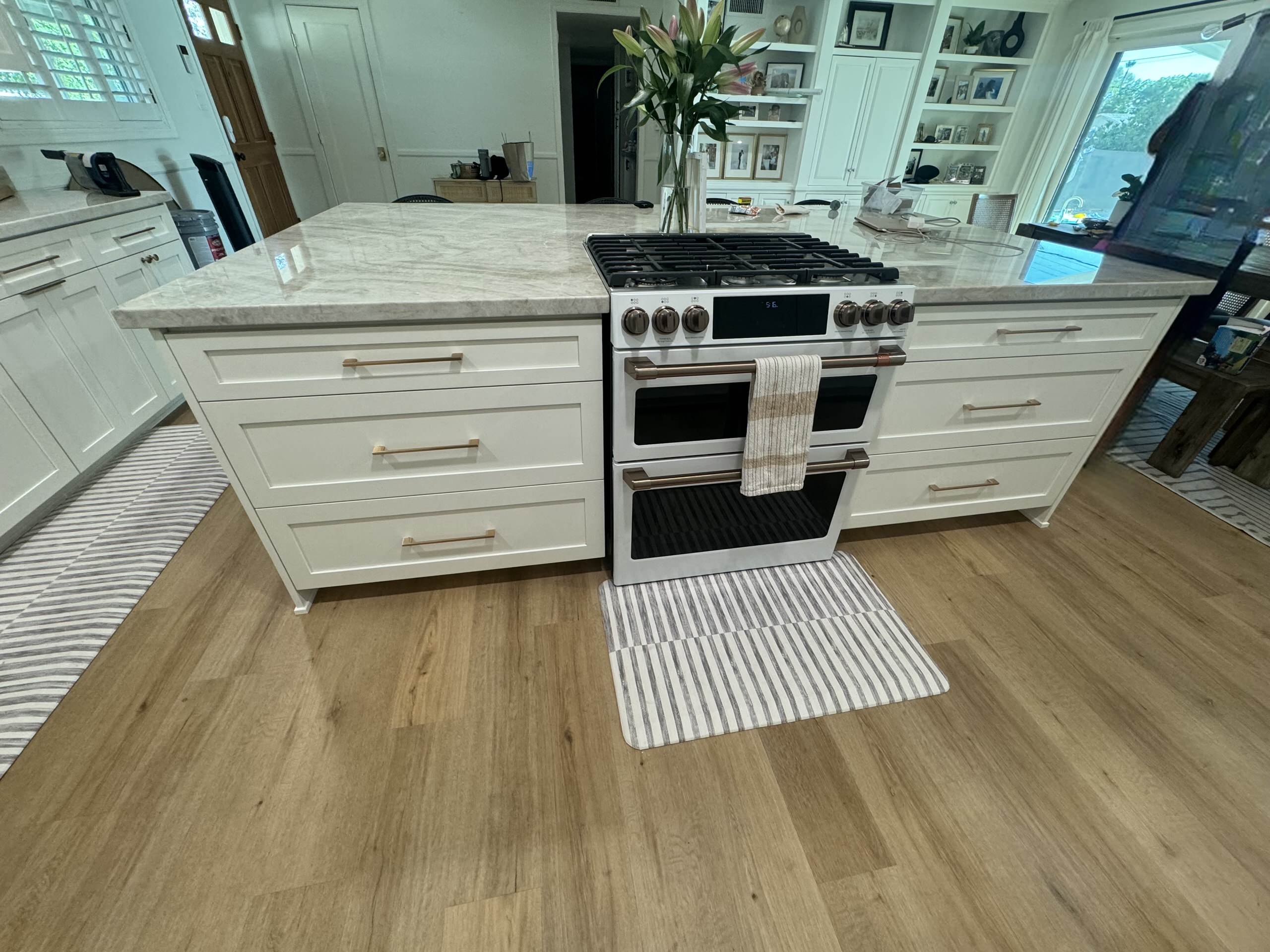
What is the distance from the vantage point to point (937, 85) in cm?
417

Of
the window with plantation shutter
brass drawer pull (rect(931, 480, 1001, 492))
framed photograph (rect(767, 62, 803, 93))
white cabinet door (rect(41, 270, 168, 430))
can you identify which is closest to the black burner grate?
brass drawer pull (rect(931, 480, 1001, 492))

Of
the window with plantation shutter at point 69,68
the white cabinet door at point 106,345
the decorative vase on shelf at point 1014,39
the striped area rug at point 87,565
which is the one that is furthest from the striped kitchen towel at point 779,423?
the decorative vase on shelf at point 1014,39

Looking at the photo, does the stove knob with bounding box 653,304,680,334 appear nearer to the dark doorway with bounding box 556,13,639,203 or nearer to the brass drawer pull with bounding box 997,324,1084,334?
the brass drawer pull with bounding box 997,324,1084,334

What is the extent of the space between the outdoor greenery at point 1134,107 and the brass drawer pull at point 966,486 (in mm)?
3733

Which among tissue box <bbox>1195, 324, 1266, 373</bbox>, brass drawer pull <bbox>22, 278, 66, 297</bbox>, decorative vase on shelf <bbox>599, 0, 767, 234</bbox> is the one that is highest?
decorative vase on shelf <bbox>599, 0, 767, 234</bbox>

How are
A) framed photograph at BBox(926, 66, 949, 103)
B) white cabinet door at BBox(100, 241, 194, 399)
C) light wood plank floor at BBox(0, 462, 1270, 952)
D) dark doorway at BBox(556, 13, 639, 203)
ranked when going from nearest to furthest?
light wood plank floor at BBox(0, 462, 1270, 952)
white cabinet door at BBox(100, 241, 194, 399)
framed photograph at BBox(926, 66, 949, 103)
dark doorway at BBox(556, 13, 639, 203)

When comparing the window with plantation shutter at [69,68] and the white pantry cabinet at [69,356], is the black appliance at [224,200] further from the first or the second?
the white pantry cabinet at [69,356]

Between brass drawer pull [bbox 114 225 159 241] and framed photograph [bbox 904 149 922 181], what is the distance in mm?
5190

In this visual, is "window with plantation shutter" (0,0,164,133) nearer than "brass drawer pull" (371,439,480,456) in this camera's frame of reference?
No

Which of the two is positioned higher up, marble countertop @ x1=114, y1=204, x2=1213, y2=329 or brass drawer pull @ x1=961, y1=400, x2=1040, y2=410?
marble countertop @ x1=114, y1=204, x2=1213, y2=329

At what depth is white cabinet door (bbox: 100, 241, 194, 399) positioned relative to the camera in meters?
2.20

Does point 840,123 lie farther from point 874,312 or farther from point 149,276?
point 149,276

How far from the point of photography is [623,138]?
20.9ft

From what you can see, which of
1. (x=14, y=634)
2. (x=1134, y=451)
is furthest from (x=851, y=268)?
(x=14, y=634)
